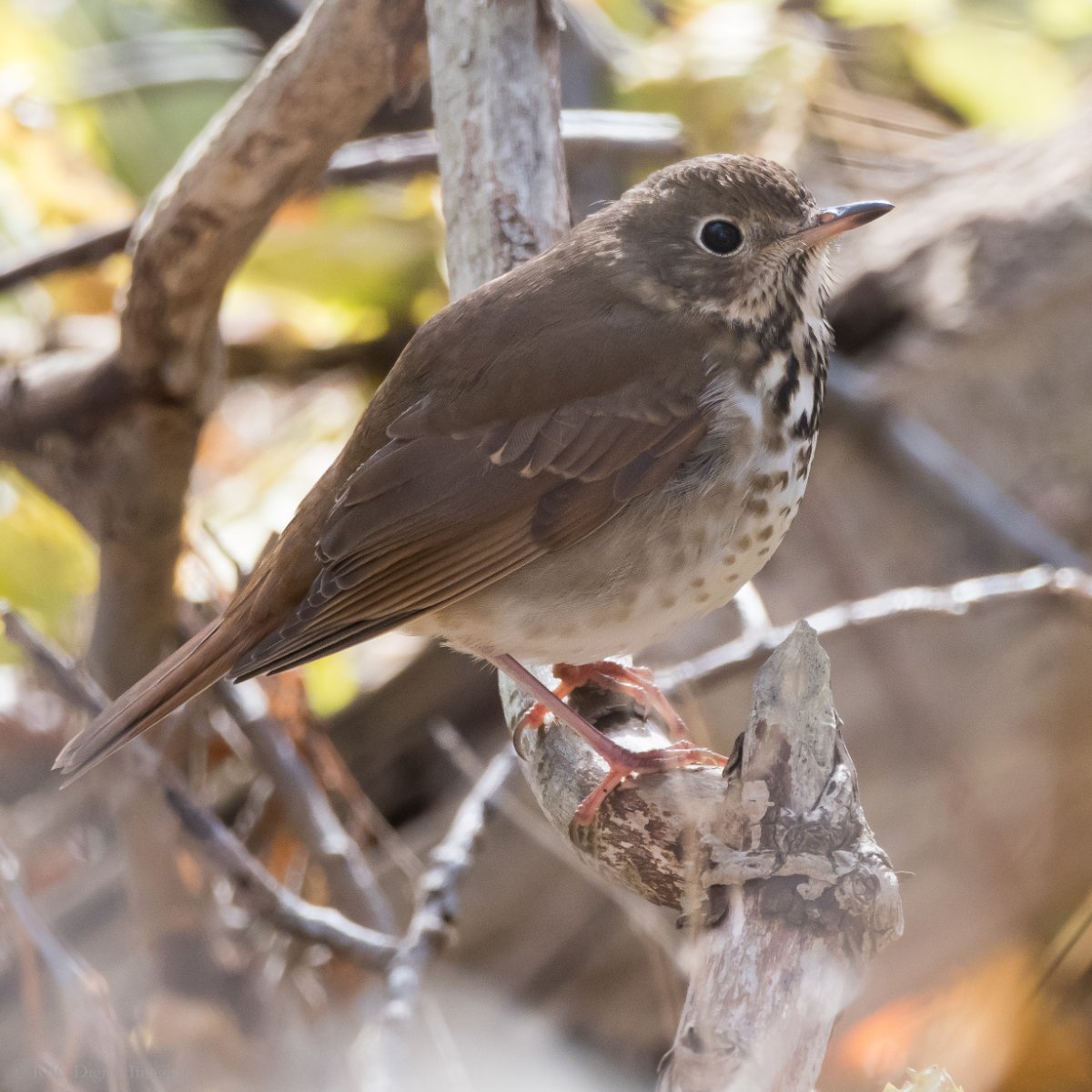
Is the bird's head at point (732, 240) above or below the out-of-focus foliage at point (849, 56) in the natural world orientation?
above

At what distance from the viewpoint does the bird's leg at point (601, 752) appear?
192 cm

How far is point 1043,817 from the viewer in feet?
10.7

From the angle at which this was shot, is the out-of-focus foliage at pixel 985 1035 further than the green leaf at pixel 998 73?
No

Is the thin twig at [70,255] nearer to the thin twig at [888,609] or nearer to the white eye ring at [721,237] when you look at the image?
the white eye ring at [721,237]

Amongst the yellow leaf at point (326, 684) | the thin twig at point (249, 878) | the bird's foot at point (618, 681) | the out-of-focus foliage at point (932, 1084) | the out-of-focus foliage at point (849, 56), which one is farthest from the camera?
the out-of-focus foliage at point (849, 56)

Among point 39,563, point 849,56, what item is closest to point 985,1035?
point 39,563

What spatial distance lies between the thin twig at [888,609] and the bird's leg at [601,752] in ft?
0.93

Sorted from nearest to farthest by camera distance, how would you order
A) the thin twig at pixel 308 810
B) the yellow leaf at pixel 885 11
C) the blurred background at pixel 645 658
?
the thin twig at pixel 308 810, the blurred background at pixel 645 658, the yellow leaf at pixel 885 11

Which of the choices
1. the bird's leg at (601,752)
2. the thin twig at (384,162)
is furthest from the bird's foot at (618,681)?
the thin twig at (384,162)

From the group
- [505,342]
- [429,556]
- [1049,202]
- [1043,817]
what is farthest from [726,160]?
[1043,817]

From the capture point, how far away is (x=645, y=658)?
332 centimetres

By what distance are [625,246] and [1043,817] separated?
1.87 m

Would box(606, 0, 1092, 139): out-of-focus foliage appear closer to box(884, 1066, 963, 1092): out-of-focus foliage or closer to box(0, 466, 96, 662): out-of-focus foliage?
box(0, 466, 96, 662): out-of-focus foliage

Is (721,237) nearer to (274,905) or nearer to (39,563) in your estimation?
(274,905)
